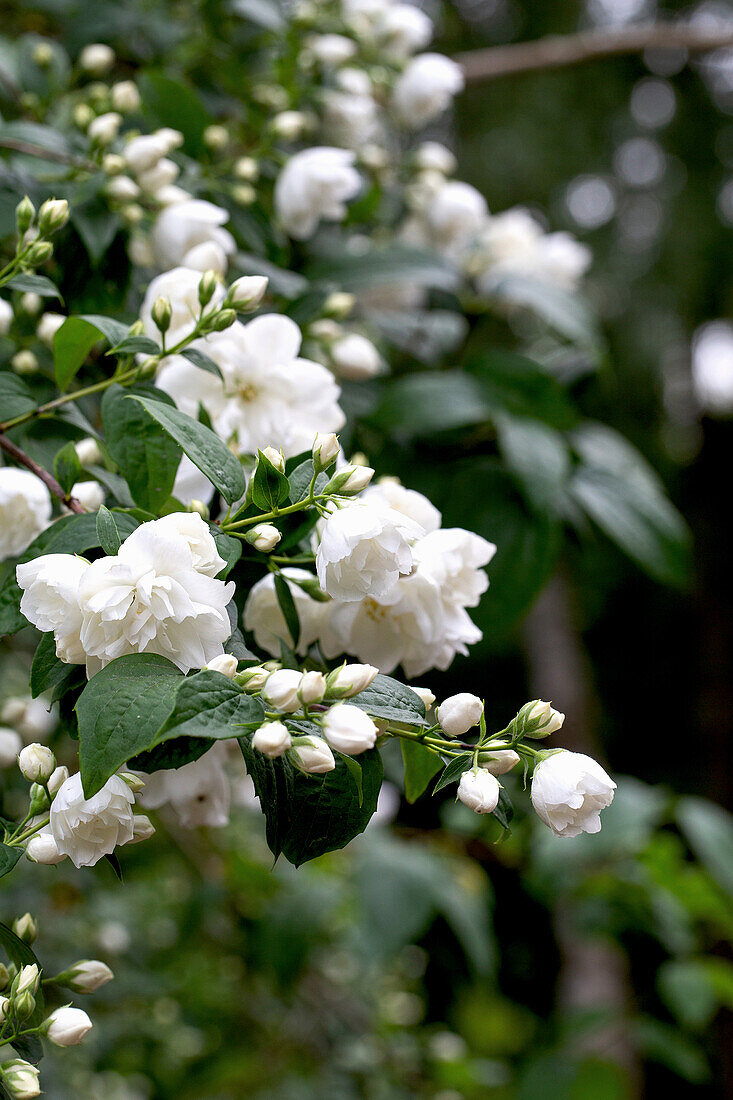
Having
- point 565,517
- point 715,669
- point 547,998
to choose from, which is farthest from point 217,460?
point 715,669

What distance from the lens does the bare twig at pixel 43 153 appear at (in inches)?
29.5

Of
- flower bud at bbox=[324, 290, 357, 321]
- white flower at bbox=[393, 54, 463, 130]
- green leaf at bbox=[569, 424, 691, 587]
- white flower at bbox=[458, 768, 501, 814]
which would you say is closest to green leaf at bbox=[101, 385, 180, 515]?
white flower at bbox=[458, 768, 501, 814]

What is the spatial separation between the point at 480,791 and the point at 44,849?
0.23 meters

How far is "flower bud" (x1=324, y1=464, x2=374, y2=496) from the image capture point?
0.43 metres

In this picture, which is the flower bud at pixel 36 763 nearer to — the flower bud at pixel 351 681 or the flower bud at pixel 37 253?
the flower bud at pixel 351 681

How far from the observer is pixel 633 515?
3.32ft

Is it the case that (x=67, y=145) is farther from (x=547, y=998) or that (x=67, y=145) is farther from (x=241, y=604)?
(x=547, y=998)

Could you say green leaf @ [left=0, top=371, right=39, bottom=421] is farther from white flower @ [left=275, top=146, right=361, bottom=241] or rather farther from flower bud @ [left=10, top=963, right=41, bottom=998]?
white flower @ [left=275, top=146, right=361, bottom=241]

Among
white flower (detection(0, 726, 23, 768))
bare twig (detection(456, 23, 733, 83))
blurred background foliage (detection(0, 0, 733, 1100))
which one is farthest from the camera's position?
bare twig (detection(456, 23, 733, 83))

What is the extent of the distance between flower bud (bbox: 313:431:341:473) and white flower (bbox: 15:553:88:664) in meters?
0.13

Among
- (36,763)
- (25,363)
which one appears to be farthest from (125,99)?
(36,763)

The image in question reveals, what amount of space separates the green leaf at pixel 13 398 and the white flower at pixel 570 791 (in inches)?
14.5

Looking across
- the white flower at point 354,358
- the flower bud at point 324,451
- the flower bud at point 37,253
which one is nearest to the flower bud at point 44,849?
the flower bud at point 324,451

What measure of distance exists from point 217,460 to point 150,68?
88cm
